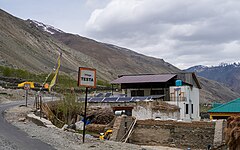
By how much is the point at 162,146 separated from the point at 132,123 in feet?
7.77

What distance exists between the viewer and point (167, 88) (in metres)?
37.0

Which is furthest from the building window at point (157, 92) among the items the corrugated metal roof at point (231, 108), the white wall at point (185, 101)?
the corrugated metal roof at point (231, 108)

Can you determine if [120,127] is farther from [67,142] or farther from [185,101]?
[185,101]

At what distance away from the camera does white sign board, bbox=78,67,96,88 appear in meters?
12.1

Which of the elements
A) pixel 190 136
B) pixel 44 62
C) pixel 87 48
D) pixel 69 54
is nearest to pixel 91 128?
pixel 190 136

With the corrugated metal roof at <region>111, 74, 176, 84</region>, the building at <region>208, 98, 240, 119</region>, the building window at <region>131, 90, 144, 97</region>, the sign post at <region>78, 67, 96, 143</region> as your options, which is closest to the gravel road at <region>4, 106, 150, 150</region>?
the sign post at <region>78, 67, 96, 143</region>

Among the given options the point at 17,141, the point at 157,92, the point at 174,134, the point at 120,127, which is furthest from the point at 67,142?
the point at 157,92

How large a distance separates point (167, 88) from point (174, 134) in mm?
15600

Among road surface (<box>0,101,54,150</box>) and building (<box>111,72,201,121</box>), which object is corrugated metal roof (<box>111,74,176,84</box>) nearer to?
building (<box>111,72,201,121</box>)

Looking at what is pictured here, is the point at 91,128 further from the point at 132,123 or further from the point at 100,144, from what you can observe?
the point at 100,144

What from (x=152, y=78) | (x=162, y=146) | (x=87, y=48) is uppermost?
(x=87, y=48)

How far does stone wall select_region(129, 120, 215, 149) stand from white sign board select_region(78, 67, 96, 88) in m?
10.2

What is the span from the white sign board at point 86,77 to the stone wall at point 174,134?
33.4 ft

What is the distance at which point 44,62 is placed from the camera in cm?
9331
